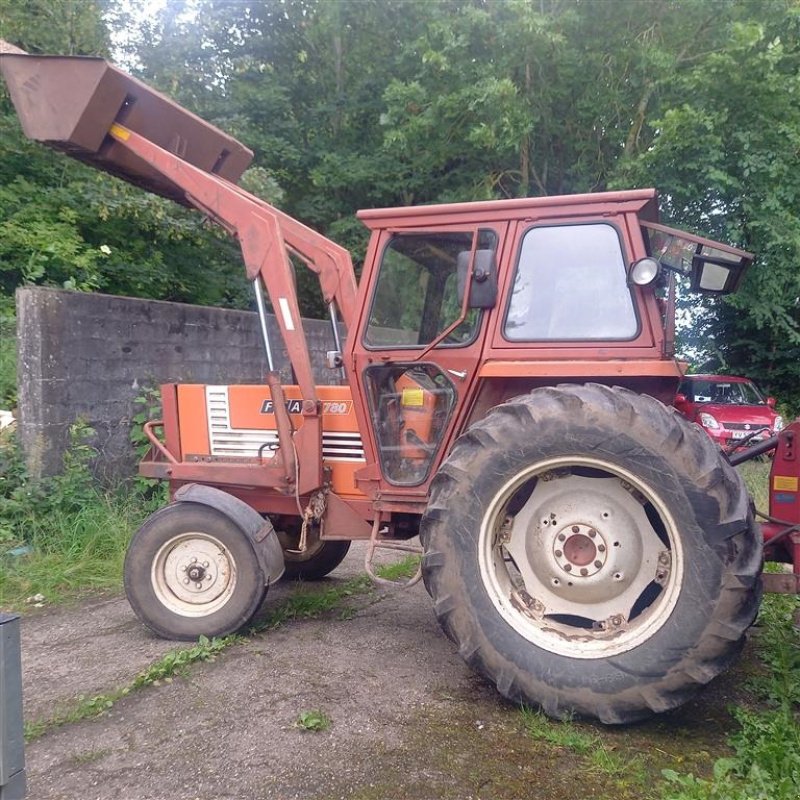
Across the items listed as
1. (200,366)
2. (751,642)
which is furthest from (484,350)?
(200,366)

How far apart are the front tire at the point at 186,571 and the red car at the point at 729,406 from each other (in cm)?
873

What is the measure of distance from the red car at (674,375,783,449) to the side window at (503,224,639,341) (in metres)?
8.18

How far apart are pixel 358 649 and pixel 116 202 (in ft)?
22.3

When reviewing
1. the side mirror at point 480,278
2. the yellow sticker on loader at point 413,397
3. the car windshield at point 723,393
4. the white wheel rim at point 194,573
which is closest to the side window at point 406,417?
the yellow sticker on loader at point 413,397

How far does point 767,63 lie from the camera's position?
33.4 feet

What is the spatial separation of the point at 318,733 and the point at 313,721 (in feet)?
0.22

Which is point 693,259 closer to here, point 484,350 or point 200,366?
point 484,350

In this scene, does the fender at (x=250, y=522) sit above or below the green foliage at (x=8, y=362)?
below

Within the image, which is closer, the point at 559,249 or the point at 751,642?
the point at 559,249

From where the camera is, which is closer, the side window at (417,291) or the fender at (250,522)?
the side window at (417,291)

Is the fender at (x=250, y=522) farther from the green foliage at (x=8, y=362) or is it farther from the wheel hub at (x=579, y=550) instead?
the green foliage at (x=8, y=362)

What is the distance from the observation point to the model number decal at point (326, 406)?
4539 millimetres

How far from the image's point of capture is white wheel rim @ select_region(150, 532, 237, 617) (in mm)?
4391

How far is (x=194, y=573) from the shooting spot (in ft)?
14.4
